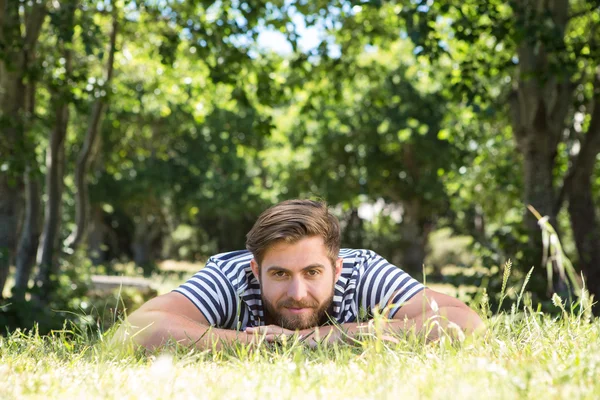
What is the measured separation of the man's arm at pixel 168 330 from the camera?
3059 millimetres

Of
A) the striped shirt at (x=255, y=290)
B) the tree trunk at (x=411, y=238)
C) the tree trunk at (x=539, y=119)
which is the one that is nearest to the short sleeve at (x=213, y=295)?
the striped shirt at (x=255, y=290)

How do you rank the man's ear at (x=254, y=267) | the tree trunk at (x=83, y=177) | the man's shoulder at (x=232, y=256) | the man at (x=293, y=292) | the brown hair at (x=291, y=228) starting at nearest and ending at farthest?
the man at (x=293, y=292)
the brown hair at (x=291, y=228)
the man's ear at (x=254, y=267)
the man's shoulder at (x=232, y=256)
the tree trunk at (x=83, y=177)

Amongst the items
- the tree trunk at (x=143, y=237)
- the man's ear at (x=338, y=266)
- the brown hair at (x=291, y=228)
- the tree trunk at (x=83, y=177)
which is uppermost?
the tree trunk at (x=83, y=177)

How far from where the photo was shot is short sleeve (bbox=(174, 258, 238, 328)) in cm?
379

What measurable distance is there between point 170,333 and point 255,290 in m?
0.92

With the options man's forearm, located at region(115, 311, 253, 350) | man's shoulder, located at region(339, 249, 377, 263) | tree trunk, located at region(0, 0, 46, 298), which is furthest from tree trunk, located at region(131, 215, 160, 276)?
man's forearm, located at region(115, 311, 253, 350)

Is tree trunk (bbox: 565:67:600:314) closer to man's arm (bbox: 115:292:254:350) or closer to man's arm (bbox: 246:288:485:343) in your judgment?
man's arm (bbox: 246:288:485:343)

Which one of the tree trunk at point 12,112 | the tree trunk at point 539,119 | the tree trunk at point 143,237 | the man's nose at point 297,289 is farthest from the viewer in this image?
the tree trunk at point 143,237

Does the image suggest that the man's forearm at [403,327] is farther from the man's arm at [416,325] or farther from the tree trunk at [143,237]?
the tree trunk at [143,237]

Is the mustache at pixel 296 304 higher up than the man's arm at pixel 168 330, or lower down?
higher up

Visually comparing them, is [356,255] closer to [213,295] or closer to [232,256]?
[232,256]

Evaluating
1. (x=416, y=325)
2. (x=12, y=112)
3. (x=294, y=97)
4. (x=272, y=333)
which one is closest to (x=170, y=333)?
(x=272, y=333)

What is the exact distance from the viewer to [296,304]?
364cm

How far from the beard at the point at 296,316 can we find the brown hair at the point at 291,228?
25 centimetres
